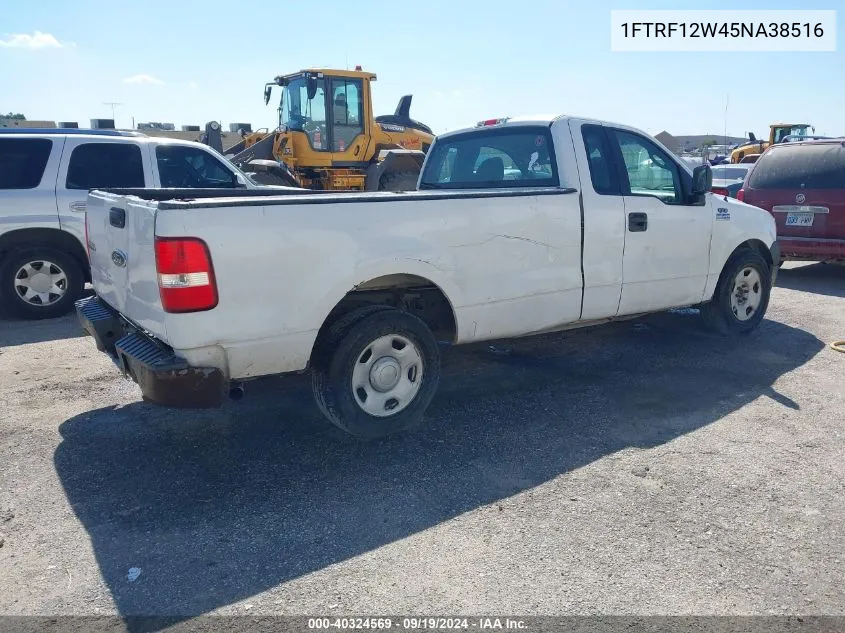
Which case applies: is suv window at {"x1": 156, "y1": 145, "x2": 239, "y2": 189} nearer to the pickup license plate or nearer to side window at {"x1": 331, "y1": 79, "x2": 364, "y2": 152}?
side window at {"x1": 331, "y1": 79, "x2": 364, "y2": 152}

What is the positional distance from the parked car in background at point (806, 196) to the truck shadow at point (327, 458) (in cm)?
348

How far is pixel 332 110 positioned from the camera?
14.5 m

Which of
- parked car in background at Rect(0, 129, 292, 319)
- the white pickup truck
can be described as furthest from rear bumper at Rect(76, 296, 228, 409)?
parked car in background at Rect(0, 129, 292, 319)

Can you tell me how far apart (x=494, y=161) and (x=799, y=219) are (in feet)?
17.9

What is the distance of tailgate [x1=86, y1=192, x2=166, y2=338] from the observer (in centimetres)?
374

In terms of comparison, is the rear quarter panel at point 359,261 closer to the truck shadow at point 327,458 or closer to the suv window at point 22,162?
the truck shadow at point 327,458

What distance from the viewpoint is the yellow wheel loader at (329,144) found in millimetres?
14203

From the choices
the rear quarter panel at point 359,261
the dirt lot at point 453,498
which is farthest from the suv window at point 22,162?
the rear quarter panel at point 359,261

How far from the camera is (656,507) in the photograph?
362cm

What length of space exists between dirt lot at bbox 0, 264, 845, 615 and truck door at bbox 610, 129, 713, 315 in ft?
2.20

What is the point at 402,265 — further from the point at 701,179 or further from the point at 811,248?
the point at 811,248

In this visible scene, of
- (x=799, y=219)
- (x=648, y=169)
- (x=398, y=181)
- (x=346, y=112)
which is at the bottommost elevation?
(x=799, y=219)

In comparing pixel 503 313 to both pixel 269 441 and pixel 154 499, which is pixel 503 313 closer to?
pixel 269 441

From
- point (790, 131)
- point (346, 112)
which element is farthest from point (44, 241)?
point (790, 131)
